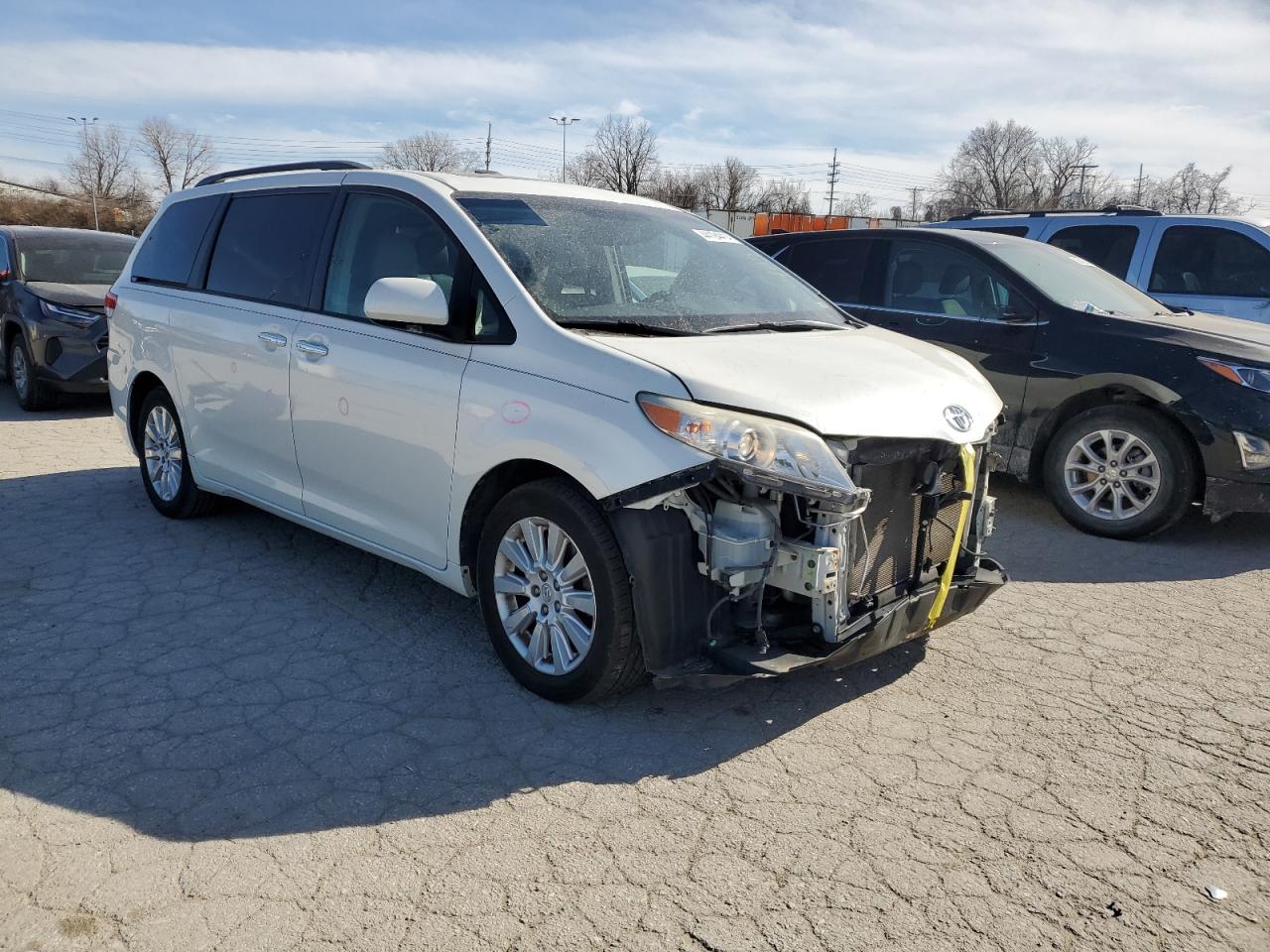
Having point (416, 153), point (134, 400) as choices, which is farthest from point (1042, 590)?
point (416, 153)

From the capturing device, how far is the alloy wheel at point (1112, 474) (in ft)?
19.7

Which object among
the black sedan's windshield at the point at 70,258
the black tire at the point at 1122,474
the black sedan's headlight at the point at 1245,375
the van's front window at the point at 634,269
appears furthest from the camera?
the black sedan's windshield at the point at 70,258

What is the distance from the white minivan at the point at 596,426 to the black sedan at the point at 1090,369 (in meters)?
2.24

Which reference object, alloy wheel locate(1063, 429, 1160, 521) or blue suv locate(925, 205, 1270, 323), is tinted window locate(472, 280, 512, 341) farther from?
blue suv locate(925, 205, 1270, 323)

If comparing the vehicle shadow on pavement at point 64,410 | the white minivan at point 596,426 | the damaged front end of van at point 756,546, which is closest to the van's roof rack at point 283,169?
the white minivan at point 596,426

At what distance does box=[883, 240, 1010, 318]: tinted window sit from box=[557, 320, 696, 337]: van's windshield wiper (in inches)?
145

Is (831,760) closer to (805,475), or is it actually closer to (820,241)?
(805,475)

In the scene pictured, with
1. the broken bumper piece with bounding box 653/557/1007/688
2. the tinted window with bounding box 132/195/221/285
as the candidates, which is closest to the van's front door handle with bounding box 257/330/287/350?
the tinted window with bounding box 132/195/221/285

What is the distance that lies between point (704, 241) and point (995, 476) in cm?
391

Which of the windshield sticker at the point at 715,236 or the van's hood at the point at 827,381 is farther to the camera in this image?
the windshield sticker at the point at 715,236

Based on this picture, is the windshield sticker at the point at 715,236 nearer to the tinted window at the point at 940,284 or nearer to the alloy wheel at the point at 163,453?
the tinted window at the point at 940,284

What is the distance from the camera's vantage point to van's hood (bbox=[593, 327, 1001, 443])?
334 cm

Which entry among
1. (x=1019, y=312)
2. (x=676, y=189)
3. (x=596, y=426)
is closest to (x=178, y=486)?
(x=596, y=426)

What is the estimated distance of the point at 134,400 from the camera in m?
6.28
